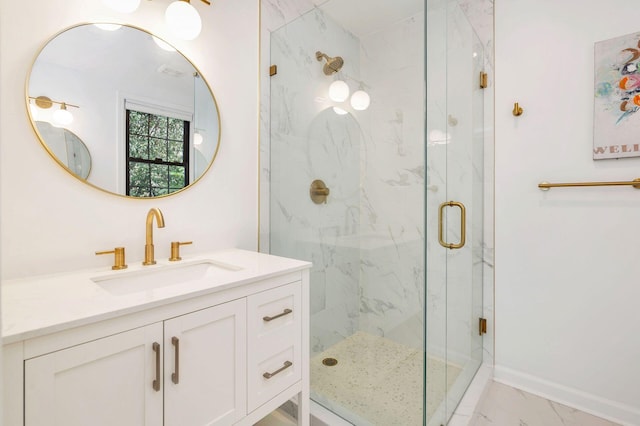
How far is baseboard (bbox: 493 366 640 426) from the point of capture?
1.66 m

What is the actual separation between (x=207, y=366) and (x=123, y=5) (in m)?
1.34

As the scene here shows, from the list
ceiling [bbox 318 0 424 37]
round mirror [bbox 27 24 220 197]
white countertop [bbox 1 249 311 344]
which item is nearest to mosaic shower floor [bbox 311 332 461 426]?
white countertop [bbox 1 249 311 344]

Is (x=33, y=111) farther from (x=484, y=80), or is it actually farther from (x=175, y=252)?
(x=484, y=80)

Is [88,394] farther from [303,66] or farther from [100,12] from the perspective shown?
[303,66]

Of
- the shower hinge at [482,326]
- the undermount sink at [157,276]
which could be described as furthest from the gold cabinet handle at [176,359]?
the shower hinge at [482,326]

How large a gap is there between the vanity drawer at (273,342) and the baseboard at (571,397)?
1500mm

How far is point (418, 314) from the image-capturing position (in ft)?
5.06

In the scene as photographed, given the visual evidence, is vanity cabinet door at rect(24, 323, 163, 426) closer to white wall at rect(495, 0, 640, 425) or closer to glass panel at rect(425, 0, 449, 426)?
glass panel at rect(425, 0, 449, 426)

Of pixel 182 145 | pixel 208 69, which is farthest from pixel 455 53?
pixel 182 145

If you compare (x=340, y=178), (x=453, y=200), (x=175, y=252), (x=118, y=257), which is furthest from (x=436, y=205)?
(x=118, y=257)

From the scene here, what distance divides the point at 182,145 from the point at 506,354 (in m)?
2.27

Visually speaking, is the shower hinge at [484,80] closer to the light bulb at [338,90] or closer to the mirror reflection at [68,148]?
the light bulb at [338,90]

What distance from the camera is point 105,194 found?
50.2 inches

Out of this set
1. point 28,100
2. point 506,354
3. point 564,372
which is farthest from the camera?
point 506,354
